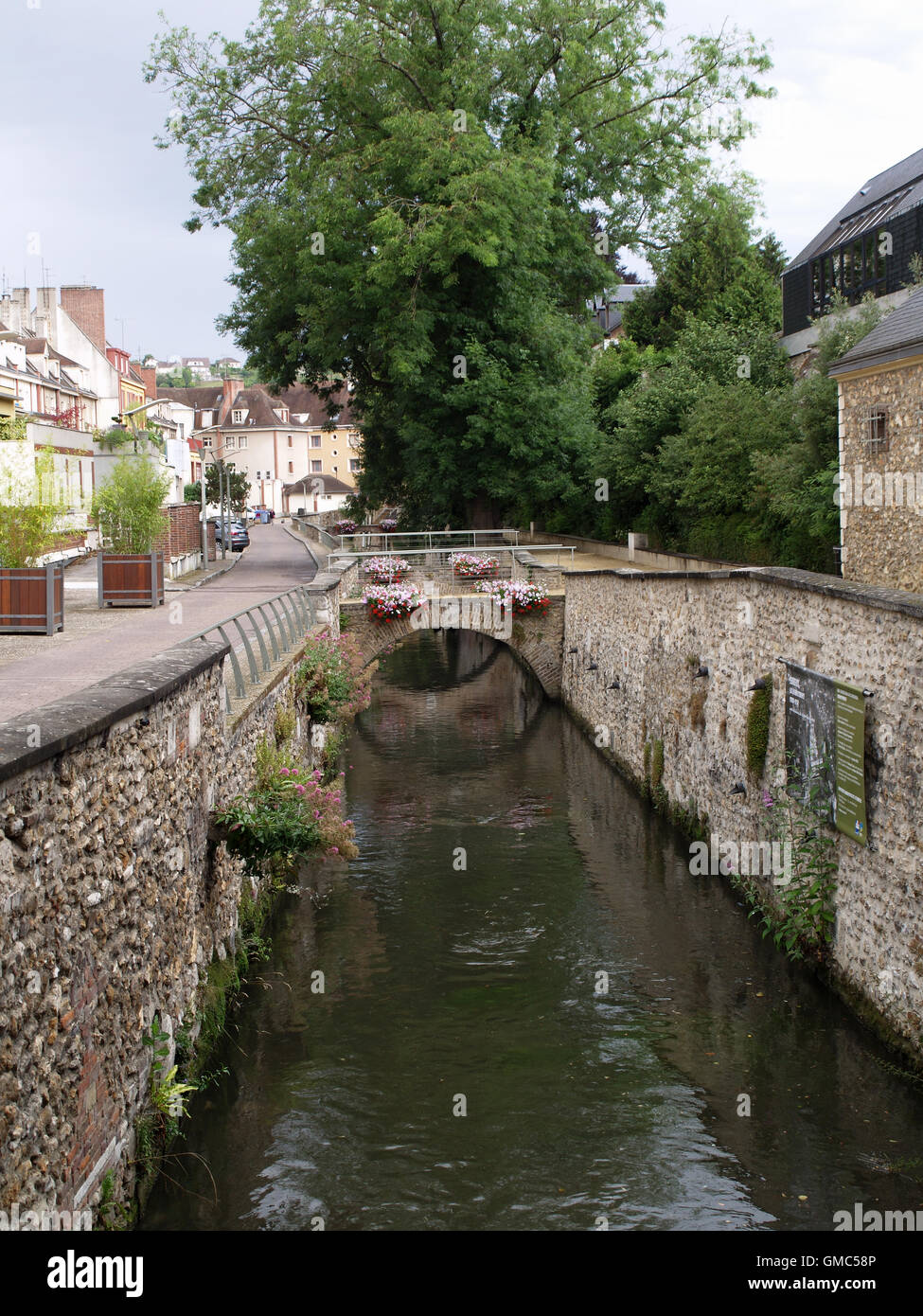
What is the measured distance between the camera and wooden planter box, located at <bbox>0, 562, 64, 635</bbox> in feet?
53.7

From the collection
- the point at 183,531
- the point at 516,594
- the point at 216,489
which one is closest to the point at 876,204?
the point at 516,594

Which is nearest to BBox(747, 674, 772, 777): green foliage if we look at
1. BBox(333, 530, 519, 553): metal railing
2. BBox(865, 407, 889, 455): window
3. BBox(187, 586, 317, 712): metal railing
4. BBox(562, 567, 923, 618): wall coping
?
BBox(562, 567, 923, 618): wall coping

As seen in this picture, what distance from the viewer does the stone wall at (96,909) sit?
16.0 ft

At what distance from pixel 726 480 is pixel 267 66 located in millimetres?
17651

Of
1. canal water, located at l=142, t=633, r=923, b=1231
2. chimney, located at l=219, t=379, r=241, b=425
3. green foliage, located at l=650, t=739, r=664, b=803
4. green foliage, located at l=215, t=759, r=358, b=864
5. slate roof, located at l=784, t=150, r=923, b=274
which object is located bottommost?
canal water, located at l=142, t=633, r=923, b=1231

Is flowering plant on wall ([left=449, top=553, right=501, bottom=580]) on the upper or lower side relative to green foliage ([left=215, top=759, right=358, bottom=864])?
upper

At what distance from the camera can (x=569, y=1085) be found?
888cm

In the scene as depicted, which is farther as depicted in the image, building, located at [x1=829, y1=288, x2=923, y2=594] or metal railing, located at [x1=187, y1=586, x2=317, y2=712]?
building, located at [x1=829, y1=288, x2=923, y2=594]

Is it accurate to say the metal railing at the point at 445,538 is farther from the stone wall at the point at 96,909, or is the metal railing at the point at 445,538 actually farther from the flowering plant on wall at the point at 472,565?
the stone wall at the point at 96,909

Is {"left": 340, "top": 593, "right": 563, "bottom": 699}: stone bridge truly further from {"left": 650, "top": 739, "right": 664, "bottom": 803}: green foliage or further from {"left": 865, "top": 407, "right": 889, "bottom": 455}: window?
{"left": 865, "top": 407, "right": 889, "bottom": 455}: window

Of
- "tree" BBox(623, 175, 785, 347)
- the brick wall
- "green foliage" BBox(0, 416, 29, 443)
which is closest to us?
"green foliage" BBox(0, 416, 29, 443)

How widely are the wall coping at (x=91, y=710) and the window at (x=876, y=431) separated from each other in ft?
41.7

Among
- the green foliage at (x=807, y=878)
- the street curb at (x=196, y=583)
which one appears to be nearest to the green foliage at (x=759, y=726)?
the green foliage at (x=807, y=878)

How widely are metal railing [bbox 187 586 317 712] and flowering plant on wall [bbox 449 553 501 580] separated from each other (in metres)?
6.99
